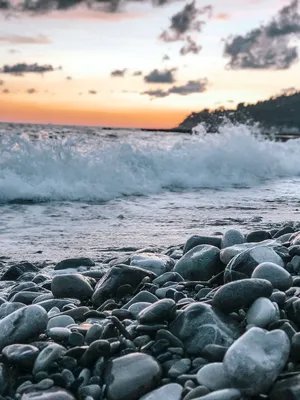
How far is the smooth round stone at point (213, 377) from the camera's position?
215cm

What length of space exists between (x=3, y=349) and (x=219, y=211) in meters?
6.73

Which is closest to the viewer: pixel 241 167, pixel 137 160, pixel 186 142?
pixel 137 160

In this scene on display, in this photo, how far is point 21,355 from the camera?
97.1 inches

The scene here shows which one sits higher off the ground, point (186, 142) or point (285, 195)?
point (186, 142)

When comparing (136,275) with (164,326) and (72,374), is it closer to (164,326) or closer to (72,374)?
(164,326)

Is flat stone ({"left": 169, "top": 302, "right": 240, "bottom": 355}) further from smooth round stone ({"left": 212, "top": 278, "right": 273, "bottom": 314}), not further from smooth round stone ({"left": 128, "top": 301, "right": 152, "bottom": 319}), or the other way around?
smooth round stone ({"left": 128, "top": 301, "right": 152, "bottom": 319})

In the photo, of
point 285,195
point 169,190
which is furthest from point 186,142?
point 285,195

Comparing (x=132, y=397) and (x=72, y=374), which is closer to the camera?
(x=132, y=397)

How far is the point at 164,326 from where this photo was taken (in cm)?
260

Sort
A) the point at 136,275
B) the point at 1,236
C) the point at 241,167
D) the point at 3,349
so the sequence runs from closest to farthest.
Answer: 1. the point at 3,349
2. the point at 136,275
3. the point at 1,236
4. the point at 241,167

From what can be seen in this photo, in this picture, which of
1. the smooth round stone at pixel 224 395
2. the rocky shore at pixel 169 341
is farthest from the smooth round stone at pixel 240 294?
the smooth round stone at pixel 224 395

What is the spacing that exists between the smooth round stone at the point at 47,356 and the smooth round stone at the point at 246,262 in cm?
111

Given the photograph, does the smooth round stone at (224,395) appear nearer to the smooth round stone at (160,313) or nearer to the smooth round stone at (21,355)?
the smooth round stone at (160,313)

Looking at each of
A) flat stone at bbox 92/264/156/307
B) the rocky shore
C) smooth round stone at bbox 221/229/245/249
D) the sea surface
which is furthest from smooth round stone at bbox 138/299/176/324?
the sea surface
